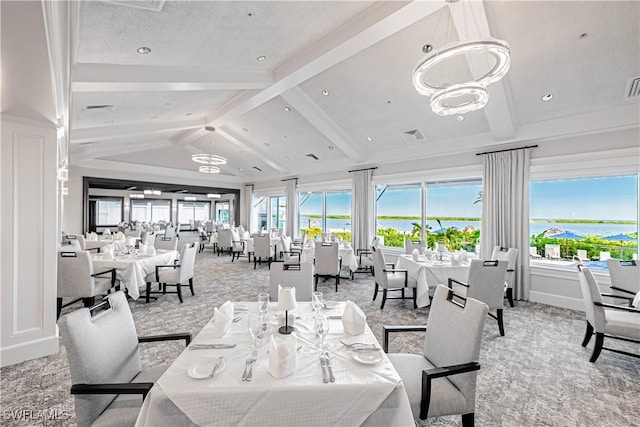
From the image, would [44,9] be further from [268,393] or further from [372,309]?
[372,309]

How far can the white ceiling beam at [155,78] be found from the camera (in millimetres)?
3539

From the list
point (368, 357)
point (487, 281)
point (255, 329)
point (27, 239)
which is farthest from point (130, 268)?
point (487, 281)

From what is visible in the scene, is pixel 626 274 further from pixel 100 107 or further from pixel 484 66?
pixel 100 107

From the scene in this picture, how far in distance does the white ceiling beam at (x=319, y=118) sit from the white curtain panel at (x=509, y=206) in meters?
3.10

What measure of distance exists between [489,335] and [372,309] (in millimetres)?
1545

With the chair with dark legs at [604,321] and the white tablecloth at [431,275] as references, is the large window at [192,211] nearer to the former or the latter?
the white tablecloth at [431,275]

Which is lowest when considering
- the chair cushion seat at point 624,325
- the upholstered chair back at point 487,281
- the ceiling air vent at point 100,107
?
the chair cushion seat at point 624,325

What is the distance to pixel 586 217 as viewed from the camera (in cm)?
487

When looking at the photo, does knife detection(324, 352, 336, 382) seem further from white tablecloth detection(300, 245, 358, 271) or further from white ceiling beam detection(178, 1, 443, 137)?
white tablecloth detection(300, 245, 358, 271)

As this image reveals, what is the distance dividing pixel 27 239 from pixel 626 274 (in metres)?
6.79

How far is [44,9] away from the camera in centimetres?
149

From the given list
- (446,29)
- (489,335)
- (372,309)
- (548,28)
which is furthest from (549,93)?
(372,309)

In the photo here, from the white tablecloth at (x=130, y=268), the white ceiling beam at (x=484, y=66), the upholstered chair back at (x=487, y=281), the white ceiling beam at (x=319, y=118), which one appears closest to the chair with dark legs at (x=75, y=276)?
the white tablecloth at (x=130, y=268)

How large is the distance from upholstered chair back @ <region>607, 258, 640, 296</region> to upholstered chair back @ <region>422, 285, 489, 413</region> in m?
3.22
